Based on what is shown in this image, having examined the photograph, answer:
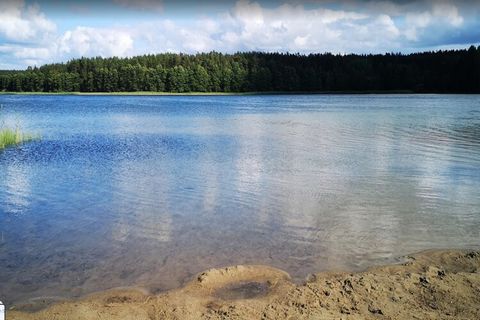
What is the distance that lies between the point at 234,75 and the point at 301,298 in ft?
517

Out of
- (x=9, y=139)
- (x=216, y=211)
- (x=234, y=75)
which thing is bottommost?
(x=216, y=211)

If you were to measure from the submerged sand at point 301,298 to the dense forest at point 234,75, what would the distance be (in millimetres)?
153428

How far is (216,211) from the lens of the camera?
13.1 meters

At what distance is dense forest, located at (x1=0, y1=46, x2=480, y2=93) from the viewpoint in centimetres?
15762

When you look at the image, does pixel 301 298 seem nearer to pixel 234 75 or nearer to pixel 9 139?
pixel 9 139

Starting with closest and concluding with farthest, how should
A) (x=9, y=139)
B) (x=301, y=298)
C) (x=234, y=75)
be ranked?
(x=301, y=298) < (x=9, y=139) < (x=234, y=75)

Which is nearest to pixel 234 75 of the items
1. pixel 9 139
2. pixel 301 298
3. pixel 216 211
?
pixel 9 139

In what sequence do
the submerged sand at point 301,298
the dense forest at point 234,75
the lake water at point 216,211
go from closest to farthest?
the submerged sand at point 301,298
the lake water at point 216,211
the dense forest at point 234,75

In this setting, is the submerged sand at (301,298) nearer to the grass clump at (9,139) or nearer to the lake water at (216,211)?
the lake water at (216,211)

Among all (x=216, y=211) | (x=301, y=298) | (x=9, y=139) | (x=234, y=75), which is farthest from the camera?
(x=234, y=75)

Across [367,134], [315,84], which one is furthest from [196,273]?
[315,84]

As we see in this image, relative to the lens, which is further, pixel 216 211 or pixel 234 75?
pixel 234 75

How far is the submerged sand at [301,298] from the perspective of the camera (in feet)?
22.3

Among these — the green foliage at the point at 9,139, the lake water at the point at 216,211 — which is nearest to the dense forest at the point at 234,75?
the green foliage at the point at 9,139
